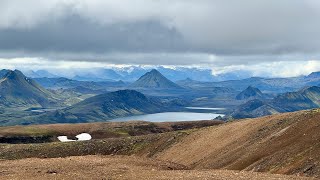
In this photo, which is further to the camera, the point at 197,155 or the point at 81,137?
the point at 81,137

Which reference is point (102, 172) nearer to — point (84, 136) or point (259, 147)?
point (259, 147)

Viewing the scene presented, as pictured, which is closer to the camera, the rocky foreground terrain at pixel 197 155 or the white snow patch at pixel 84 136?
the rocky foreground terrain at pixel 197 155

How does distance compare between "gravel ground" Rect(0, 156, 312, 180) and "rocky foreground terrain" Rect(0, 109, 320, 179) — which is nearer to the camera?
"gravel ground" Rect(0, 156, 312, 180)

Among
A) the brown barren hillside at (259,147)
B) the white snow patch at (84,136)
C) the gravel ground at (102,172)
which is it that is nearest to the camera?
the gravel ground at (102,172)

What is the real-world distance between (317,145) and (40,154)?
7014 cm

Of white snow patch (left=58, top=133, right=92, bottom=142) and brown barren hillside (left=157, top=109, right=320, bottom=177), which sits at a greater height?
brown barren hillside (left=157, top=109, right=320, bottom=177)

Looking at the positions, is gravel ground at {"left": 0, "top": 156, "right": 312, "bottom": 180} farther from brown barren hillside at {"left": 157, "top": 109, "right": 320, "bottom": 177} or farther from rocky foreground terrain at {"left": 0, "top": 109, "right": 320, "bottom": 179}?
brown barren hillside at {"left": 157, "top": 109, "right": 320, "bottom": 177}

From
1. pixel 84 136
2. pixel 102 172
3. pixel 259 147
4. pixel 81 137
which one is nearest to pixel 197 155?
pixel 259 147

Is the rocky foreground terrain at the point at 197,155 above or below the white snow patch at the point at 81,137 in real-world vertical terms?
above

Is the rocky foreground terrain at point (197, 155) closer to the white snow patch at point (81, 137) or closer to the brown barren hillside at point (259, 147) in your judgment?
the brown barren hillside at point (259, 147)

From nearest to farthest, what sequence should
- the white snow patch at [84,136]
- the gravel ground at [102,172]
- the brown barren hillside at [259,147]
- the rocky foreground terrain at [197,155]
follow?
1. the gravel ground at [102,172]
2. the rocky foreground terrain at [197,155]
3. the brown barren hillside at [259,147]
4. the white snow patch at [84,136]

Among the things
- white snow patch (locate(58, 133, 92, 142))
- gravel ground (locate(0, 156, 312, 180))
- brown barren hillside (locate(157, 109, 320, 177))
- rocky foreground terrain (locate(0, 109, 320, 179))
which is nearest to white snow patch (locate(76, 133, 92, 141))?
white snow patch (locate(58, 133, 92, 142))

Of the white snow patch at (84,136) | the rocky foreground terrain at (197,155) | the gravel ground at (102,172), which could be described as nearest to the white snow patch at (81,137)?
the white snow patch at (84,136)

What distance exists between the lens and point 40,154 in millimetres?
99500
